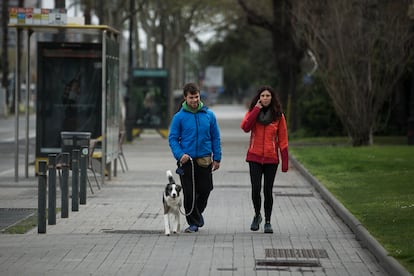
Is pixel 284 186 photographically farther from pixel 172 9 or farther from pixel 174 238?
pixel 172 9

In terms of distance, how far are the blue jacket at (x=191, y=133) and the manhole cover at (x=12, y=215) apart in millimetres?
2575

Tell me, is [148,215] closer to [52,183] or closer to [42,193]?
[52,183]

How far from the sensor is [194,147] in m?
12.8

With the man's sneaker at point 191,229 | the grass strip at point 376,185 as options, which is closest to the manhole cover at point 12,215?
the man's sneaker at point 191,229

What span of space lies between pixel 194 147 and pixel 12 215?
11.7 feet

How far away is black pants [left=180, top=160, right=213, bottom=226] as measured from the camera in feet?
42.2

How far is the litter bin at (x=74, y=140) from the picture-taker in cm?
1927

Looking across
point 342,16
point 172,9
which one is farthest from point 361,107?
point 172,9

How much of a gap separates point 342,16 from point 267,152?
58.9ft

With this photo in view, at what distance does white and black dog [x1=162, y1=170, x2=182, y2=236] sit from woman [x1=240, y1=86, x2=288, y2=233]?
1016 millimetres

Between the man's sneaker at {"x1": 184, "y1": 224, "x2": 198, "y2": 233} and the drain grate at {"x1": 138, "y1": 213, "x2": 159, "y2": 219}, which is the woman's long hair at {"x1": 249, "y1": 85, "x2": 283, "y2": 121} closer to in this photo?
the man's sneaker at {"x1": 184, "y1": 224, "x2": 198, "y2": 233}

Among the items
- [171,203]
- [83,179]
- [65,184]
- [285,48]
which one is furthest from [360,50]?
[171,203]

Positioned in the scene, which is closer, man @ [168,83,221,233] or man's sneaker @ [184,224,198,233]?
man @ [168,83,221,233]

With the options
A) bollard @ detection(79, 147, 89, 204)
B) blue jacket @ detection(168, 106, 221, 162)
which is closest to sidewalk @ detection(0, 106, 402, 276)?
bollard @ detection(79, 147, 89, 204)
